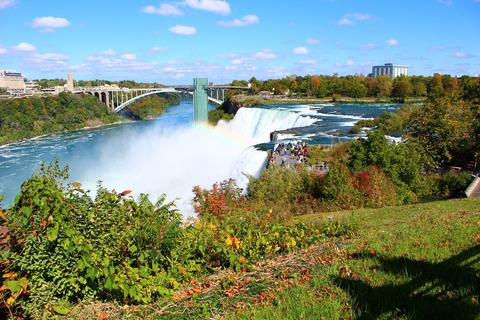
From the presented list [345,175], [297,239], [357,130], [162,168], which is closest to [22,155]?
[162,168]

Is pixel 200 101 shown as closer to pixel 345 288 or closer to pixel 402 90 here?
pixel 402 90

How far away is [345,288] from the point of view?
3.01 m

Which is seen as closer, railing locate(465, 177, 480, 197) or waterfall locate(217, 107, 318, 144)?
railing locate(465, 177, 480, 197)

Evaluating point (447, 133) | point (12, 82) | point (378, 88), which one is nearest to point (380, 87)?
point (378, 88)

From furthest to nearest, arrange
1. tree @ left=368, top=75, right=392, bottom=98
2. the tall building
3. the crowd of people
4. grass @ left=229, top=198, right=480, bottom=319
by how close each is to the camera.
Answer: the tall building
tree @ left=368, top=75, right=392, bottom=98
the crowd of people
grass @ left=229, top=198, right=480, bottom=319

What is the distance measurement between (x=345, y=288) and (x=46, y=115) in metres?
56.2

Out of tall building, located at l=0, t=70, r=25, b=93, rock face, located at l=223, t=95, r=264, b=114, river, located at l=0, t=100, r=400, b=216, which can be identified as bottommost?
river, located at l=0, t=100, r=400, b=216

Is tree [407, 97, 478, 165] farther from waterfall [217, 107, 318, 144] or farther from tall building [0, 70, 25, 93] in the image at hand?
tall building [0, 70, 25, 93]

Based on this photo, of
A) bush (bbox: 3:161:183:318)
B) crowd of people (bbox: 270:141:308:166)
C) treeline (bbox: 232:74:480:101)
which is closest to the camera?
bush (bbox: 3:161:183:318)

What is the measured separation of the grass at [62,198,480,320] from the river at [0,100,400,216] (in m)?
11.8

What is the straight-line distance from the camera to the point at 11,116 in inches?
1801

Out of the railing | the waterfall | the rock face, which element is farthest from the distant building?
the railing

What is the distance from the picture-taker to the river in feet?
69.2

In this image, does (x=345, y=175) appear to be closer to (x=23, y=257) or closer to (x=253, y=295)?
(x=253, y=295)
